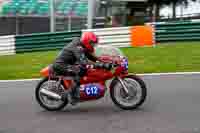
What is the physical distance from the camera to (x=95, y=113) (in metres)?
8.88

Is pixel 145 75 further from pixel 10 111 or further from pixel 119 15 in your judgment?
pixel 119 15

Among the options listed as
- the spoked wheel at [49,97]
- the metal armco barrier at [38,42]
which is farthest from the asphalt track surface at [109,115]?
the metal armco barrier at [38,42]

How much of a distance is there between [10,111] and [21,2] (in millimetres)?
26385

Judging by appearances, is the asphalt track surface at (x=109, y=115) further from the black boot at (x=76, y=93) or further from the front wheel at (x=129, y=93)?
the black boot at (x=76, y=93)

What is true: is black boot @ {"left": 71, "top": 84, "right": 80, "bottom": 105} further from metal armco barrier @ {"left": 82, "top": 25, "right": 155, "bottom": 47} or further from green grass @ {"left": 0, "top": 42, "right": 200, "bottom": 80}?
metal armco barrier @ {"left": 82, "top": 25, "right": 155, "bottom": 47}

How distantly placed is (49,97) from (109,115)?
3.99 ft

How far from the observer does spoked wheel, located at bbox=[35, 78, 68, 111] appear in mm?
9203

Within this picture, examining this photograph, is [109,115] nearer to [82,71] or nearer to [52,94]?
[82,71]

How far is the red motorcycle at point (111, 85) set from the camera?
8820mm

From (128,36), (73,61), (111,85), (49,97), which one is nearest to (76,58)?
(73,61)

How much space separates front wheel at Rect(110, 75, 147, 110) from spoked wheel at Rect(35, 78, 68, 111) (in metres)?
0.89

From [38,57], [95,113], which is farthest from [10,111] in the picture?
[38,57]

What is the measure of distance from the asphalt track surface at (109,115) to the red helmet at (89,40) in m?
1.08

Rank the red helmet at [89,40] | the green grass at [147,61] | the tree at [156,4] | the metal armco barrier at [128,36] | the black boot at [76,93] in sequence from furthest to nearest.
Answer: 1. the tree at [156,4]
2. the metal armco barrier at [128,36]
3. the green grass at [147,61]
4. the black boot at [76,93]
5. the red helmet at [89,40]
